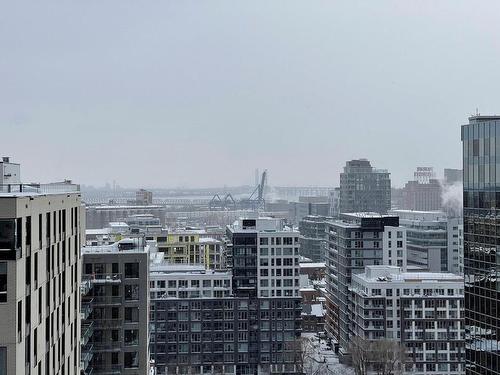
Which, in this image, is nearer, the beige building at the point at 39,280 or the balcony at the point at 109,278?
the beige building at the point at 39,280

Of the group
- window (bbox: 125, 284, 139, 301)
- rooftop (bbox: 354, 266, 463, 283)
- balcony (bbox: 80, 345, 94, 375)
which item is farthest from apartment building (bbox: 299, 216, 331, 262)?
balcony (bbox: 80, 345, 94, 375)

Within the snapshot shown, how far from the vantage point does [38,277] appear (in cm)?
1148

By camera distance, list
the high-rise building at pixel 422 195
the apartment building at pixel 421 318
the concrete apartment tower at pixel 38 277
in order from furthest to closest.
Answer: the high-rise building at pixel 422 195, the apartment building at pixel 421 318, the concrete apartment tower at pixel 38 277

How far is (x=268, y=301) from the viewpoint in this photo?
47500 millimetres

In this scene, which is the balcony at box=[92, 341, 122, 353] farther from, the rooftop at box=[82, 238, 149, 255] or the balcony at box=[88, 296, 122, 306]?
the rooftop at box=[82, 238, 149, 255]

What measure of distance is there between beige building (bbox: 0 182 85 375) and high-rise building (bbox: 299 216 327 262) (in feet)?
273

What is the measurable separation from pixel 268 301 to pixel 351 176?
82014 mm

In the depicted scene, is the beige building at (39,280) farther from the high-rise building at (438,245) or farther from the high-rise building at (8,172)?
the high-rise building at (438,245)

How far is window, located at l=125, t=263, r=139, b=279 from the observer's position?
25188 millimetres

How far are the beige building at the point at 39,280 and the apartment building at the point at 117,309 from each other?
26.5 feet

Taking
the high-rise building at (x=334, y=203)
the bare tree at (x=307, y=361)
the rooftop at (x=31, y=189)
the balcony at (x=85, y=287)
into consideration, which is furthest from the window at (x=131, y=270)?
the high-rise building at (x=334, y=203)

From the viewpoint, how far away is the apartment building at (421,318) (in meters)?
43.2

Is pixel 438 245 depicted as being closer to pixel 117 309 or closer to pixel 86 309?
pixel 117 309

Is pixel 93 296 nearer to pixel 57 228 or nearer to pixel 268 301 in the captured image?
pixel 57 228
